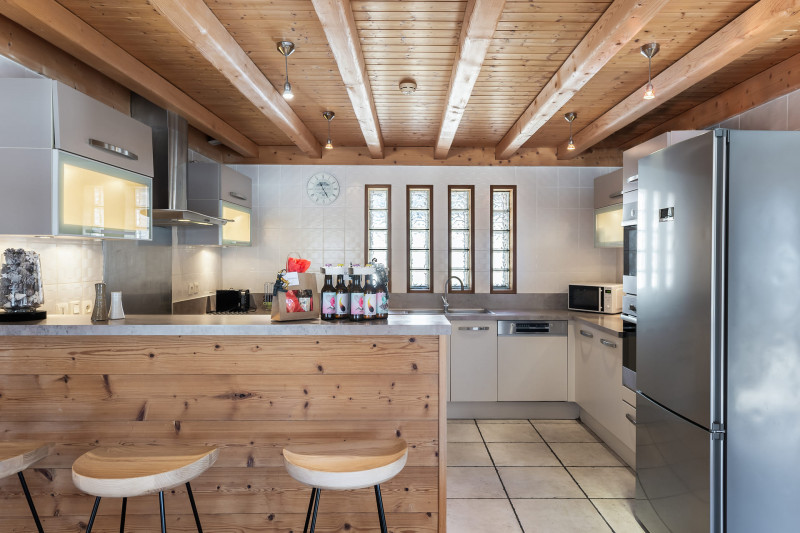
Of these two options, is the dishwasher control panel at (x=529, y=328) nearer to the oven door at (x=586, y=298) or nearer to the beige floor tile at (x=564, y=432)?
the oven door at (x=586, y=298)

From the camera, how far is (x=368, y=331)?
189cm

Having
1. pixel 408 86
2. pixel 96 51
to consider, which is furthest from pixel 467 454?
pixel 96 51

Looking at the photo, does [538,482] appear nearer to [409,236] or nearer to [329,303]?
[329,303]

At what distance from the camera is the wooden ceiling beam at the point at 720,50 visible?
1.94 m

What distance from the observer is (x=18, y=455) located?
5.18 ft

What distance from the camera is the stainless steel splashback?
289 cm

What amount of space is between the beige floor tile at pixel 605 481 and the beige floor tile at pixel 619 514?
0.26ft

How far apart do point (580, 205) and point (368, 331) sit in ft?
11.2

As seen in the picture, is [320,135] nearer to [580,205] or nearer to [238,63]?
[238,63]

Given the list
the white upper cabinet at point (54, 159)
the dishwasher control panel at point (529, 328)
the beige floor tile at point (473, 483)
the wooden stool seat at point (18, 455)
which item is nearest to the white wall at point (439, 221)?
the dishwasher control panel at point (529, 328)

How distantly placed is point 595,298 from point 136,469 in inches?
145

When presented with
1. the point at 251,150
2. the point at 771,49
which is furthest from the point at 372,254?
the point at 771,49

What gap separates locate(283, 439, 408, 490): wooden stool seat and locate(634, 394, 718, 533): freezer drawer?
1.27 meters

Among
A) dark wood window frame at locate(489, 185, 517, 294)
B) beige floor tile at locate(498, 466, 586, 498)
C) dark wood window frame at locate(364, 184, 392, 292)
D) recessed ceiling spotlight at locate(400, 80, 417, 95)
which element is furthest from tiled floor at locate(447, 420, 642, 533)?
recessed ceiling spotlight at locate(400, 80, 417, 95)
